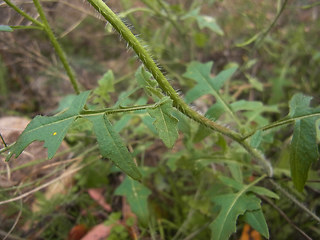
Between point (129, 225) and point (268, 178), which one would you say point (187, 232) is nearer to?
point (129, 225)

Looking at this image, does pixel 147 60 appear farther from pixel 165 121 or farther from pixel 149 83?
pixel 165 121

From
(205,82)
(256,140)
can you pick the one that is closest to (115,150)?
(256,140)

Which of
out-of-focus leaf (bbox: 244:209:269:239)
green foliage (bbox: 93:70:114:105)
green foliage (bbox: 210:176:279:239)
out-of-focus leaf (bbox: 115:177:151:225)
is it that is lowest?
out-of-focus leaf (bbox: 244:209:269:239)

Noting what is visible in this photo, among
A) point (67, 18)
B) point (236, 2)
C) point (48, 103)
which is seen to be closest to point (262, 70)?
point (236, 2)

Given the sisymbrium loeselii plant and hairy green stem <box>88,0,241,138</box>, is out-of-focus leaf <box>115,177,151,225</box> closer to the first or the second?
the sisymbrium loeselii plant

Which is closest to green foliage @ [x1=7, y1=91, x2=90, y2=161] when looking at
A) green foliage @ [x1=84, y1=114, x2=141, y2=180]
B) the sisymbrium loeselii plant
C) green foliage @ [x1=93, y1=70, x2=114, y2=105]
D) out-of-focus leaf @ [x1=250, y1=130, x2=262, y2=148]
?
the sisymbrium loeselii plant
